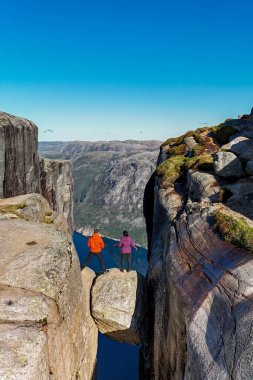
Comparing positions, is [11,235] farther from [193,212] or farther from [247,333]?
[247,333]

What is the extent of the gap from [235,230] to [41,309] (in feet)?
38.6

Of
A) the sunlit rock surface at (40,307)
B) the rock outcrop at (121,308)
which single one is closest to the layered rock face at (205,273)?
the rock outcrop at (121,308)

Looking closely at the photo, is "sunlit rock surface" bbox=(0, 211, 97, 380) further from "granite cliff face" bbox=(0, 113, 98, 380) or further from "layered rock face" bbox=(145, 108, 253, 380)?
"layered rock face" bbox=(145, 108, 253, 380)

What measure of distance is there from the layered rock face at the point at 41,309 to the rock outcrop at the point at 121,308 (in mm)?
1575

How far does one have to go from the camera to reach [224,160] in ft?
94.1

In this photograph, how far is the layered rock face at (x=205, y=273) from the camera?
13500mm

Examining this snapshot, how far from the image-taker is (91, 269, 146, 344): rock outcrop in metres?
26.5

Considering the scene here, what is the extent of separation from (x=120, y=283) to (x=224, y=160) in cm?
1479

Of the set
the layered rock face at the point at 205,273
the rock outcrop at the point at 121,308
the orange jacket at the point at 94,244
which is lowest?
the rock outcrop at the point at 121,308

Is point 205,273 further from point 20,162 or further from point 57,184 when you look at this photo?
point 57,184

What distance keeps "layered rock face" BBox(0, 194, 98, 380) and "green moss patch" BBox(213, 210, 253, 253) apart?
401 inches

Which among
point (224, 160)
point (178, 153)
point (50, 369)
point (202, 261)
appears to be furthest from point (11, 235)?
point (178, 153)

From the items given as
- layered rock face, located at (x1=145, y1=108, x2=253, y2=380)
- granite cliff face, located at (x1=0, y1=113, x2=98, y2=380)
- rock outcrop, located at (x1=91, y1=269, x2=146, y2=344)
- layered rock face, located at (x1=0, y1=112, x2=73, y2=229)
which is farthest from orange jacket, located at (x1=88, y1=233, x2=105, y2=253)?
layered rock face, located at (x1=0, y1=112, x2=73, y2=229)

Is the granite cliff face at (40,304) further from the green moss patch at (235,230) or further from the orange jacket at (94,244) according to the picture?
the green moss patch at (235,230)
